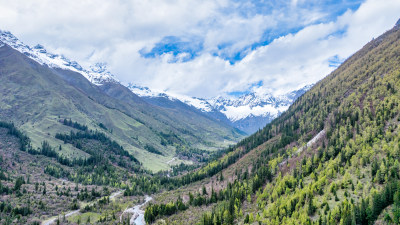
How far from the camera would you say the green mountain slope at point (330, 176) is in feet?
287

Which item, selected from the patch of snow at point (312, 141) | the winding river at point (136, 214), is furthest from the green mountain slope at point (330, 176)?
the winding river at point (136, 214)

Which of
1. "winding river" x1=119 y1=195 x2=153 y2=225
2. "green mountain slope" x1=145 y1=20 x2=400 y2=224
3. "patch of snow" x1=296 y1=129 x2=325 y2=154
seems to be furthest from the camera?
"patch of snow" x1=296 y1=129 x2=325 y2=154

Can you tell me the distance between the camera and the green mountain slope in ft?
287

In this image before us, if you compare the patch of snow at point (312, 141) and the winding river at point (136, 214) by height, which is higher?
the patch of snow at point (312, 141)

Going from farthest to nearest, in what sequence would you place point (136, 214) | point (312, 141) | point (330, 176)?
point (312, 141)
point (136, 214)
point (330, 176)

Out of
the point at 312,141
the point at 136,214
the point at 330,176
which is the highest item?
the point at 312,141

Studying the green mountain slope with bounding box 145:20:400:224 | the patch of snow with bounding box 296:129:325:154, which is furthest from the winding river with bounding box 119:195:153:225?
the patch of snow with bounding box 296:129:325:154

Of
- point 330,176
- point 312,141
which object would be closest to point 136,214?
point 330,176

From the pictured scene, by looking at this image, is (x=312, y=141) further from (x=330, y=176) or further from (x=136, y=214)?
(x=136, y=214)

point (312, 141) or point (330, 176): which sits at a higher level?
point (312, 141)

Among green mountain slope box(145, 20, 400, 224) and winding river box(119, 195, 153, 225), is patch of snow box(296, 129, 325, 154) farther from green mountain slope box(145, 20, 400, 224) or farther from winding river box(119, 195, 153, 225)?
winding river box(119, 195, 153, 225)

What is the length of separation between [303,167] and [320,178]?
754 inches

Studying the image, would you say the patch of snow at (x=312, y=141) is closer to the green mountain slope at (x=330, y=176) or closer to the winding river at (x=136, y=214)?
the green mountain slope at (x=330, y=176)

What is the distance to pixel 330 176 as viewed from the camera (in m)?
112
